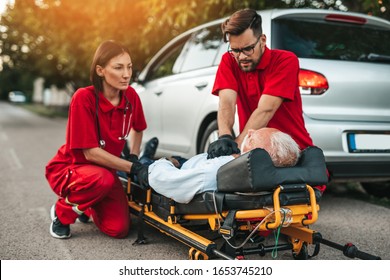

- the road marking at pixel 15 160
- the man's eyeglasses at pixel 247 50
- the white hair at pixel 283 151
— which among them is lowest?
the road marking at pixel 15 160

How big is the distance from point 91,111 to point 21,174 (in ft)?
13.1

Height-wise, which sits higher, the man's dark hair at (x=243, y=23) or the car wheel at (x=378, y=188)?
the man's dark hair at (x=243, y=23)

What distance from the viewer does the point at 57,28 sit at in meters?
18.8

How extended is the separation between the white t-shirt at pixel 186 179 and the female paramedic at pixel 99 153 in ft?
1.25

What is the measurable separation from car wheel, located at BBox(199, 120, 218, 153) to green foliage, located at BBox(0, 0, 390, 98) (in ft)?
8.66

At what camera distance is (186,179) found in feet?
10.3

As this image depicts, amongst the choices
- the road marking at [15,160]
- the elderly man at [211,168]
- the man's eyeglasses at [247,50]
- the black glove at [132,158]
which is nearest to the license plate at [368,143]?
the man's eyeglasses at [247,50]

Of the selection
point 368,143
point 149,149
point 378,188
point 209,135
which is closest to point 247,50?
point 149,149

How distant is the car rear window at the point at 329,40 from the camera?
4652mm

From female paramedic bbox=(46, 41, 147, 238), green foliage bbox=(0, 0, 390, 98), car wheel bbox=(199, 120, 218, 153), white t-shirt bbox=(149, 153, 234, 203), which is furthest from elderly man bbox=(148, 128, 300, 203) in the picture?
green foliage bbox=(0, 0, 390, 98)

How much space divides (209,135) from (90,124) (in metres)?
1.62

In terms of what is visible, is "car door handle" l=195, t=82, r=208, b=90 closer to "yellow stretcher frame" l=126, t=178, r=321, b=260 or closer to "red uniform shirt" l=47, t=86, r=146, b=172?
"red uniform shirt" l=47, t=86, r=146, b=172

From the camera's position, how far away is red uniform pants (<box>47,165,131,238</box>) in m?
3.81

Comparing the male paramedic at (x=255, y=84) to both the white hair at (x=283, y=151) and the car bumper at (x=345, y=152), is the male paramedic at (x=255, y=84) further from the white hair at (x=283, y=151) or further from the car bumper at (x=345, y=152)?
the car bumper at (x=345, y=152)
